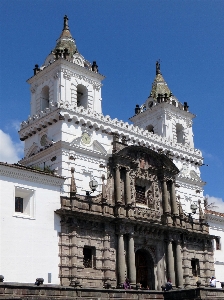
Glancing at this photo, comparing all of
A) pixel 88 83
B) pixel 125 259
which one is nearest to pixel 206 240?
pixel 125 259

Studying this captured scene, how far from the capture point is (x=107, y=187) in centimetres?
3819

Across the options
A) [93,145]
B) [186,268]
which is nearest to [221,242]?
[186,268]

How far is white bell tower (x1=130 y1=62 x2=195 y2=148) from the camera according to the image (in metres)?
47.3

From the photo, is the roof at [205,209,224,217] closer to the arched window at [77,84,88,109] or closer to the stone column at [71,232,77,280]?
the arched window at [77,84,88,109]

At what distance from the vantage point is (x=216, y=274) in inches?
1756

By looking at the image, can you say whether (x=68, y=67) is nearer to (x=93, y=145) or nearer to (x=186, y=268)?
(x=93, y=145)

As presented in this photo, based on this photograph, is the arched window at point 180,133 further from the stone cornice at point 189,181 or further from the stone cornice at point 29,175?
the stone cornice at point 29,175

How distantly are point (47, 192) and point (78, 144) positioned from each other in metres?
5.45

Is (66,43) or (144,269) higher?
(66,43)

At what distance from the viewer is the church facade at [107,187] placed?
35.1 metres

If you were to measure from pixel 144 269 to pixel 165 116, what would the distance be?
15.2 metres

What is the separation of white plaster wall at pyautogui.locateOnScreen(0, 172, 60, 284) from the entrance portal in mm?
8786

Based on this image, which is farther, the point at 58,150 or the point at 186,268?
the point at 186,268

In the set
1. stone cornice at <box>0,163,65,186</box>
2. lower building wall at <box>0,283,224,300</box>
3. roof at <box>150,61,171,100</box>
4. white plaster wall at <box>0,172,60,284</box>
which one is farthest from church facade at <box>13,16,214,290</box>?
lower building wall at <box>0,283,224,300</box>
